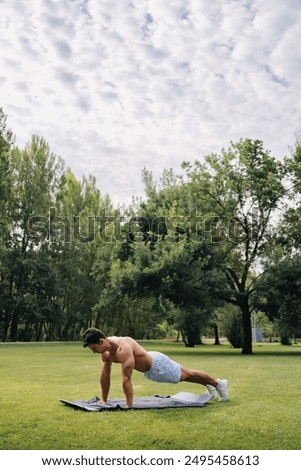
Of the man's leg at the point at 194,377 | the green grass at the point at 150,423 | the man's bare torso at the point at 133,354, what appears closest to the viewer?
the green grass at the point at 150,423

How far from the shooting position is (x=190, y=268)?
2627 cm

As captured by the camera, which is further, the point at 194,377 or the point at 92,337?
the point at 194,377

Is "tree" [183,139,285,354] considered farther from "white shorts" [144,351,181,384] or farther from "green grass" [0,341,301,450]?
"white shorts" [144,351,181,384]

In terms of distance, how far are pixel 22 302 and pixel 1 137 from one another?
40.9 feet

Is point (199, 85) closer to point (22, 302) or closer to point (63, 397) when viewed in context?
point (63, 397)

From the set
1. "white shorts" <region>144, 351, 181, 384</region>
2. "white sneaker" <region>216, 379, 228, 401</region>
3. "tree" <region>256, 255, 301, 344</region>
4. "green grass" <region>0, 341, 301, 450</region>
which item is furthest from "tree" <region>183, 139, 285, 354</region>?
"white shorts" <region>144, 351, 181, 384</region>

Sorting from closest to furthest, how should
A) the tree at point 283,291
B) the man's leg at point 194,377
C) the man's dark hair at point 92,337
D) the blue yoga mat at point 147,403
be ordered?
1. the blue yoga mat at point 147,403
2. the man's dark hair at point 92,337
3. the man's leg at point 194,377
4. the tree at point 283,291

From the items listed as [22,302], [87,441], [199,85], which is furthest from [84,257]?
[87,441]

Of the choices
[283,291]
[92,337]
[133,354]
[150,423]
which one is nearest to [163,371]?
[133,354]

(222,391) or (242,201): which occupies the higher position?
(242,201)

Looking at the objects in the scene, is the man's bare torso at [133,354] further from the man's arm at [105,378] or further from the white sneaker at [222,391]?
the white sneaker at [222,391]

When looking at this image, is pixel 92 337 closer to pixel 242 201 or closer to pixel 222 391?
pixel 222 391

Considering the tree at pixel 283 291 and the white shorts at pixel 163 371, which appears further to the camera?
the tree at pixel 283 291

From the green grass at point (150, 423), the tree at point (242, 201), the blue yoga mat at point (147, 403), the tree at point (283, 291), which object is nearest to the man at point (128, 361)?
the blue yoga mat at point (147, 403)
